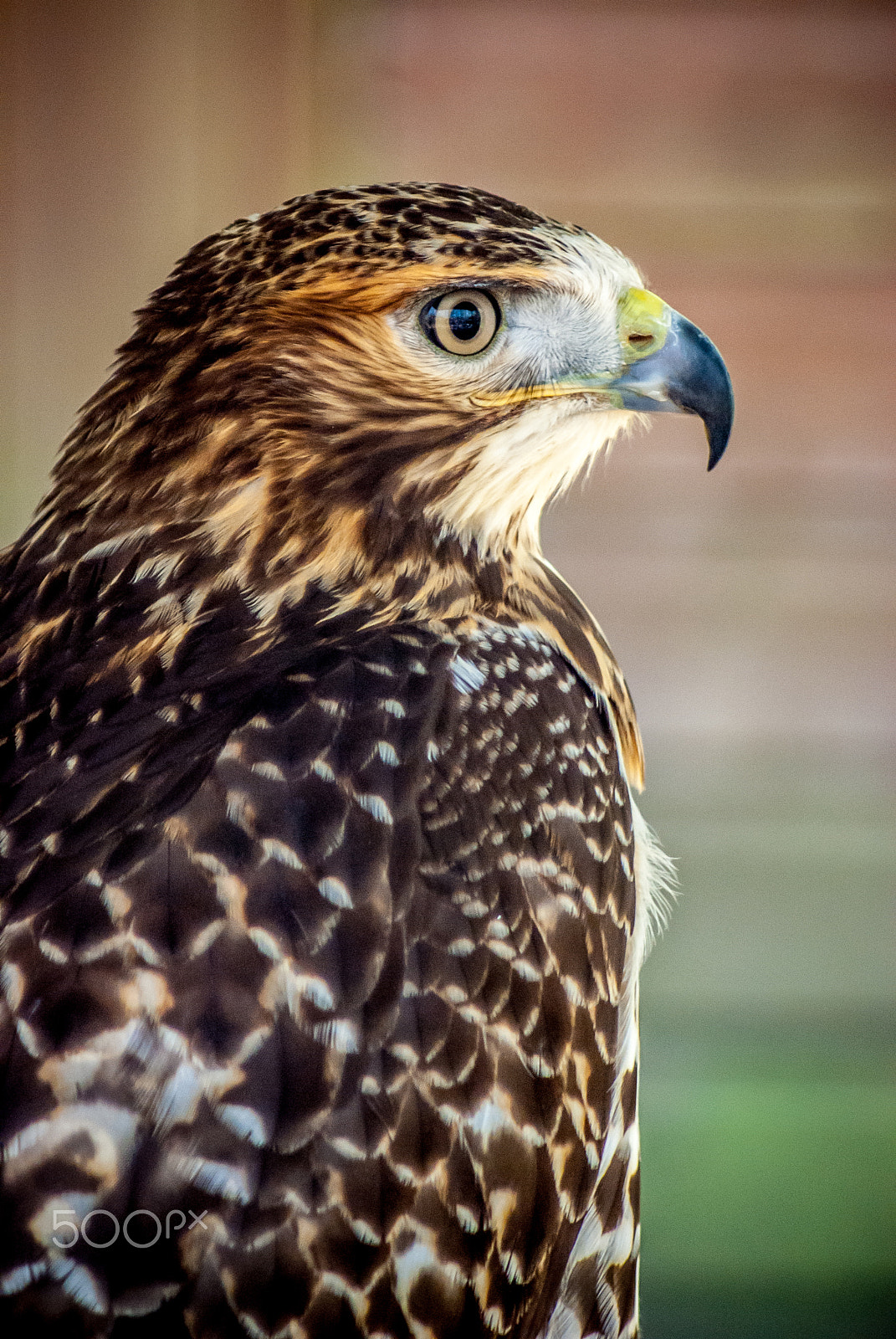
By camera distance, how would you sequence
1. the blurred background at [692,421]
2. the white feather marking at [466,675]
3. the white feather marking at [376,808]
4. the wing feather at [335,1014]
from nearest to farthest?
the wing feather at [335,1014] < the white feather marking at [376,808] < the white feather marking at [466,675] < the blurred background at [692,421]

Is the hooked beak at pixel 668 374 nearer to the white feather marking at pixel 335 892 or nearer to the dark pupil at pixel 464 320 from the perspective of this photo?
the dark pupil at pixel 464 320

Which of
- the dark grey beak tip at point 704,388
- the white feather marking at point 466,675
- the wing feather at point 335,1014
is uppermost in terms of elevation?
the dark grey beak tip at point 704,388

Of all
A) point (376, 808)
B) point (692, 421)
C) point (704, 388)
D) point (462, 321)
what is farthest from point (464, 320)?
point (692, 421)

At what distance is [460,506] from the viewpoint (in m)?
1.31

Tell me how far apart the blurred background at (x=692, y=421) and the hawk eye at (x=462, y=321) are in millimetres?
1185

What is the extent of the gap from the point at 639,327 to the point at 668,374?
0.17 feet

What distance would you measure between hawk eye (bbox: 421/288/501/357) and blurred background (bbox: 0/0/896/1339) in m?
1.19

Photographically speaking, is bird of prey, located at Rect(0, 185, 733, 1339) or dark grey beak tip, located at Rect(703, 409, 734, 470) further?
dark grey beak tip, located at Rect(703, 409, 734, 470)

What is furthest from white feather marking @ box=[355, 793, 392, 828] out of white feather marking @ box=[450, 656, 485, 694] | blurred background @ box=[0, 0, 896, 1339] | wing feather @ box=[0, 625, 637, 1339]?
blurred background @ box=[0, 0, 896, 1339]

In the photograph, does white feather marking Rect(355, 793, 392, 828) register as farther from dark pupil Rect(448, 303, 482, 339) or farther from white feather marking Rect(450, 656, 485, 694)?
dark pupil Rect(448, 303, 482, 339)

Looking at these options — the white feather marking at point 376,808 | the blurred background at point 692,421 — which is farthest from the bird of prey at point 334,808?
the blurred background at point 692,421

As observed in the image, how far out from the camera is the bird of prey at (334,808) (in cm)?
97

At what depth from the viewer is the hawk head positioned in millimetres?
1199

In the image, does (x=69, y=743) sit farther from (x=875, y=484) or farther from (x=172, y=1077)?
(x=875, y=484)
